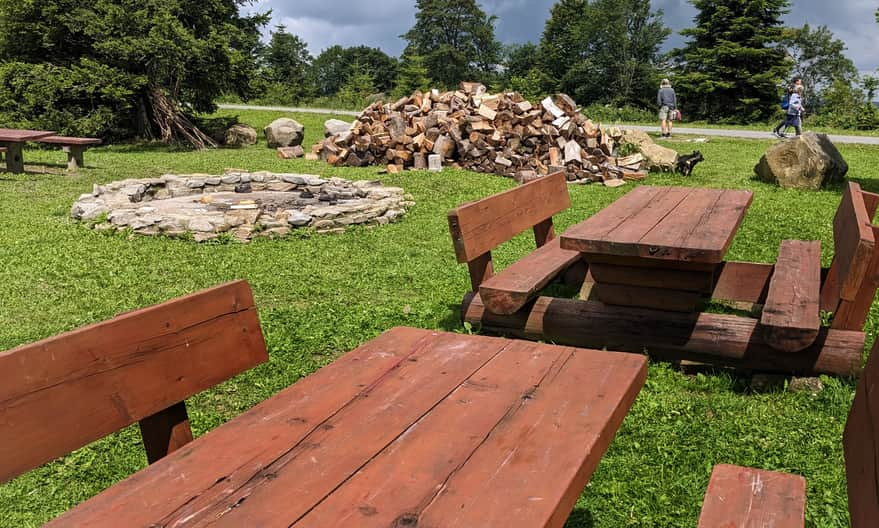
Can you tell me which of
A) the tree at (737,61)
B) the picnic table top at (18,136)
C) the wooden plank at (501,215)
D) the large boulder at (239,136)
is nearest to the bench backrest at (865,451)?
the wooden plank at (501,215)

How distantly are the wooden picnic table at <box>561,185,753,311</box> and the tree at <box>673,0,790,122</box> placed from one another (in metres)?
30.8

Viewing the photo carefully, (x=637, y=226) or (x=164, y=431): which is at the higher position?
(x=637, y=226)

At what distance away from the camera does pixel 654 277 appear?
3.97 metres

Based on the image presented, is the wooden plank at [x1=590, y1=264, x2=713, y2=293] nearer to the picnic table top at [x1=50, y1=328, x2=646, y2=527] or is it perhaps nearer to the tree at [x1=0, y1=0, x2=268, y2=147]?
the picnic table top at [x1=50, y1=328, x2=646, y2=527]

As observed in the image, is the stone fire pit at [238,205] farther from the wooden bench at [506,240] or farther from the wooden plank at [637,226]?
the wooden plank at [637,226]

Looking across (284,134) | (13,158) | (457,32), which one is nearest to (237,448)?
(13,158)

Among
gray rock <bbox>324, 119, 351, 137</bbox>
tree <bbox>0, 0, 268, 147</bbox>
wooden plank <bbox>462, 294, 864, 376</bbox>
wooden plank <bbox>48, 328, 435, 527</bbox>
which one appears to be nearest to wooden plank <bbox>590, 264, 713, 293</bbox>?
wooden plank <bbox>462, 294, 864, 376</bbox>

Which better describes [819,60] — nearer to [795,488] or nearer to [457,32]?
[457,32]

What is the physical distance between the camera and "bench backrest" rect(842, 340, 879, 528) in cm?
110

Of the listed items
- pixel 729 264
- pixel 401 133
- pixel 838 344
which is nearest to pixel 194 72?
pixel 401 133

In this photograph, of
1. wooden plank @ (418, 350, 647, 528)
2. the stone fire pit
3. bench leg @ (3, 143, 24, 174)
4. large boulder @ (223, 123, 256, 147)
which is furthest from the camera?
large boulder @ (223, 123, 256, 147)

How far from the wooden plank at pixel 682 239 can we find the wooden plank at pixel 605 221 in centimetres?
23

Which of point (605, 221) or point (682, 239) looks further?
point (605, 221)

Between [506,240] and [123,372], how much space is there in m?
2.87
